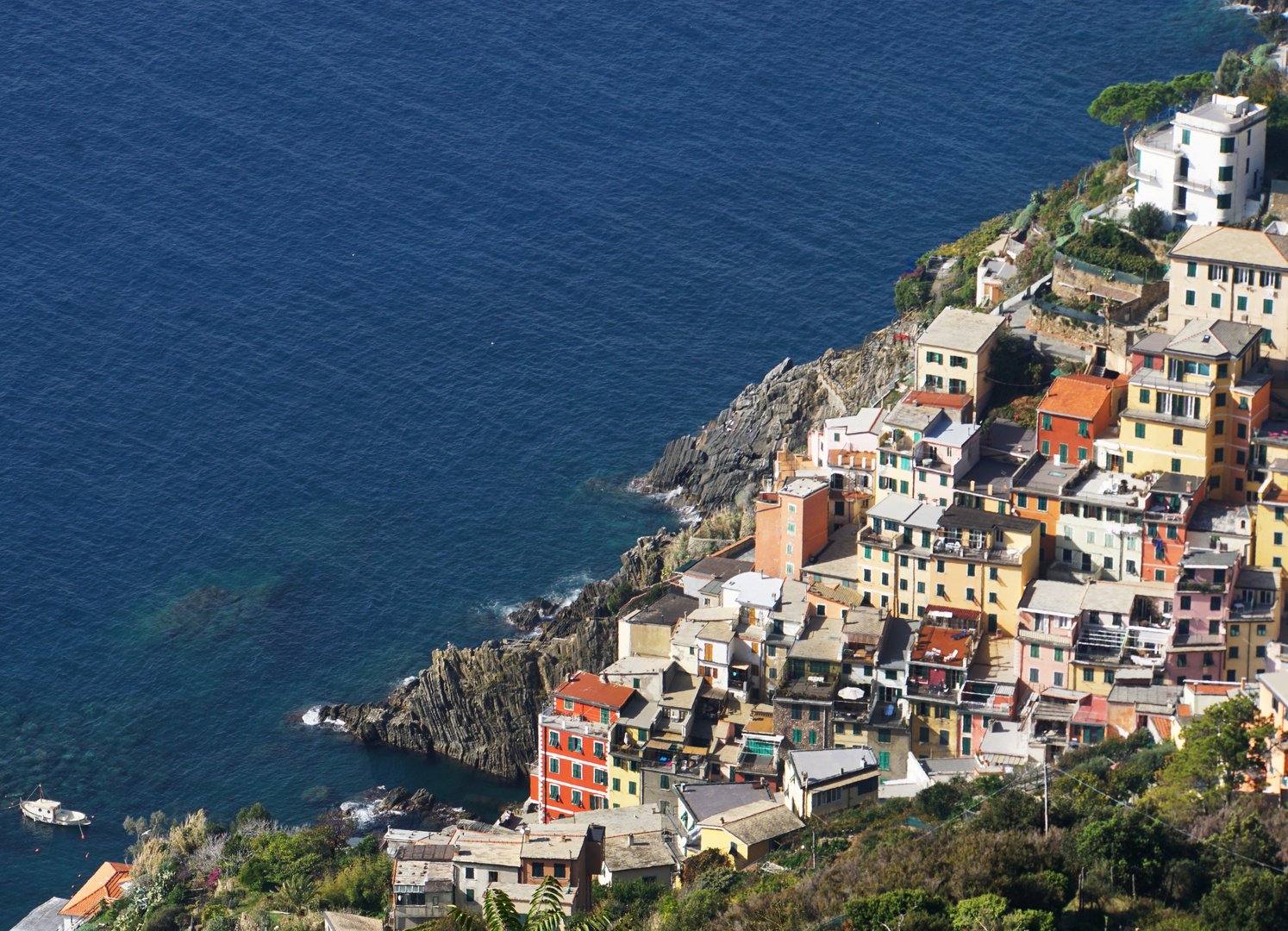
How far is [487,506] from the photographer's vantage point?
180125 mm

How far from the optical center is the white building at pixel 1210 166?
142 metres

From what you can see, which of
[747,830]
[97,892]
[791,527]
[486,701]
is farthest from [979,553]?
[97,892]

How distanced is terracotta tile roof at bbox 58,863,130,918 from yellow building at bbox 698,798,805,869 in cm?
4224

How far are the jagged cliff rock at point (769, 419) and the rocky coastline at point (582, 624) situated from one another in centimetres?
14

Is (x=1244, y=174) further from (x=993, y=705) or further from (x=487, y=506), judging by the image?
(x=487, y=506)

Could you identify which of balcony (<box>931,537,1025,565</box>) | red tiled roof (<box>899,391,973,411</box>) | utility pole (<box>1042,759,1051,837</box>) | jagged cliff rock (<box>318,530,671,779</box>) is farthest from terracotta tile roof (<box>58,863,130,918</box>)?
utility pole (<box>1042,759,1051,837</box>)

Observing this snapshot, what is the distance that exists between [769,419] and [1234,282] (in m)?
51.0

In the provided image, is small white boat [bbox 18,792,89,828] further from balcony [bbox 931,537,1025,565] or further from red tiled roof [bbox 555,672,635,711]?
balcony [bbox 931,537,1025,565]

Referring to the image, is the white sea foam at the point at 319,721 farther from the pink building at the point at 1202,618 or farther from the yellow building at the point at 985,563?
the pink building at the point at 1202,618

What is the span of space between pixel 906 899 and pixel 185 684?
8456cm

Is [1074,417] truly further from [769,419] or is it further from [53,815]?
[53,815]

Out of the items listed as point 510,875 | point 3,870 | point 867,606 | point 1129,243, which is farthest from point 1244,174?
point 3,870

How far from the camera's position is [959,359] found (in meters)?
139

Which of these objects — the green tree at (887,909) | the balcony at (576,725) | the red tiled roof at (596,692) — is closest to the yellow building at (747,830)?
the balcony at (576,725)
